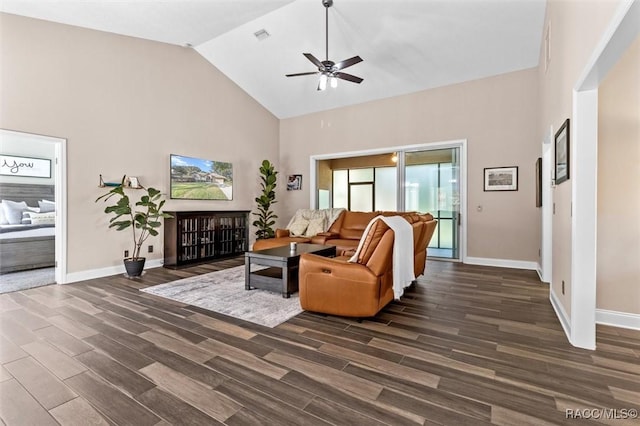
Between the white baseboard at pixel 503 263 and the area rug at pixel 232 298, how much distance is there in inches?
151

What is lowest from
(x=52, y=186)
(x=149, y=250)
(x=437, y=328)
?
(x=437, y=328)

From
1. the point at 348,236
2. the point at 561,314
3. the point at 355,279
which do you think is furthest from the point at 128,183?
the point at 561,314

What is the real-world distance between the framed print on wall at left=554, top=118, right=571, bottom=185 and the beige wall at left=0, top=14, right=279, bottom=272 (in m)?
5.87

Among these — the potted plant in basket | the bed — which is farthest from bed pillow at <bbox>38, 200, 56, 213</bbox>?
the potted plant in basket

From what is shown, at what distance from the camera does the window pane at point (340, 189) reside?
9.42 metres

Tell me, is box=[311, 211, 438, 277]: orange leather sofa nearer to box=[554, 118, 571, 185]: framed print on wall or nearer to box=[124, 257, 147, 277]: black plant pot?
box=[554, 118, 571, 185]: framed print on wall

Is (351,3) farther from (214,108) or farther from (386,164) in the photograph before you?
(386,164)

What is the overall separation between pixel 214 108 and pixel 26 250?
4199mm

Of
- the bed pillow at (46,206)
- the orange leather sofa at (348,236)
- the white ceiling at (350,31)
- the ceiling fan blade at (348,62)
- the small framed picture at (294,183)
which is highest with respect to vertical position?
the white ceiling at (350,31)

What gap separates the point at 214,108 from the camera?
641 cm

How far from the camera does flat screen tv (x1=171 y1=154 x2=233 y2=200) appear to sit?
573 centimetres

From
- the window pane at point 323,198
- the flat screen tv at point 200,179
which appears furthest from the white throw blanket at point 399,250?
the window pane at point 323,198

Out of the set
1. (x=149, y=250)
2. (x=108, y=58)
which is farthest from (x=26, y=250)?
(x=108, y=58)

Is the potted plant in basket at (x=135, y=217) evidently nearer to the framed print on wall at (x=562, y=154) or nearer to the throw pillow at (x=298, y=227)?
the throw pillow at (x=298, y=227)
